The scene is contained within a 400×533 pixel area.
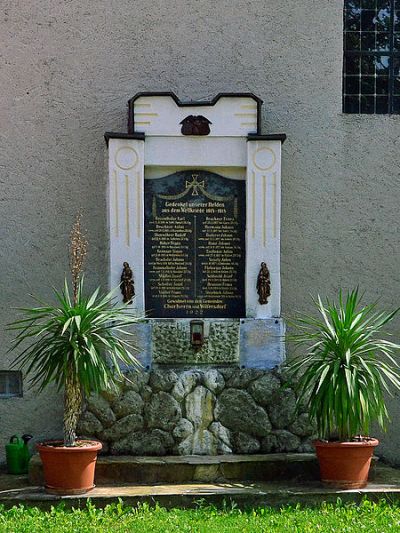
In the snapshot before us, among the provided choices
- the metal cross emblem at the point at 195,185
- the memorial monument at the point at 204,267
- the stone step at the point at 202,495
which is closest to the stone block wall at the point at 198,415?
the memorial monument at the point at 204,267

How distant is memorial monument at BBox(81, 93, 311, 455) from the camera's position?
8969 millimetres

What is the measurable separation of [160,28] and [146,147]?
1.29 metres

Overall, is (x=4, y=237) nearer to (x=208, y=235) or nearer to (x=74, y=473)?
(x=208, y=235)

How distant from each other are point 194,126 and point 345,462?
10.9 ft

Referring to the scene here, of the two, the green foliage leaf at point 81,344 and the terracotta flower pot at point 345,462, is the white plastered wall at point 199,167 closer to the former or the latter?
the green foliage leaf at point 81,344

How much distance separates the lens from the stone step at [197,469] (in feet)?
27.8

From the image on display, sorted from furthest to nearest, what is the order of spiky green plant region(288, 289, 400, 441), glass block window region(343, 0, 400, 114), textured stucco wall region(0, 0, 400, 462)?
glass block window region(343, 0, 400, 114)
textured stucco wall region(0, 0, 400, 462)
spiky green plant region(288, 289, 400, 441)

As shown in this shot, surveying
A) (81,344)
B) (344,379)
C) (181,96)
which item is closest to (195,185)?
(181,96)

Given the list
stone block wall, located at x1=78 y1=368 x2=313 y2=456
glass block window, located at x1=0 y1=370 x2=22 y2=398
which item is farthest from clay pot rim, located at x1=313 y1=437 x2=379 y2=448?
glass block window, located at x1=0 y1=370 x2=22 y2=398

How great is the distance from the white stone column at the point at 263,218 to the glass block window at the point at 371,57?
4.29 ft

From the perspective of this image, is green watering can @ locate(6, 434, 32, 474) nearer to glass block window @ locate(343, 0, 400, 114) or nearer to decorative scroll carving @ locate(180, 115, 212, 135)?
decorative scroll carving @ locate(180, 115, 212, 135)

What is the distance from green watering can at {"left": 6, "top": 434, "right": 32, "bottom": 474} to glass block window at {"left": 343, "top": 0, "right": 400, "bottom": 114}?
14.8 ft

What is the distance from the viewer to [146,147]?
9.27 meters

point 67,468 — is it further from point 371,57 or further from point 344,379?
point 371,57
